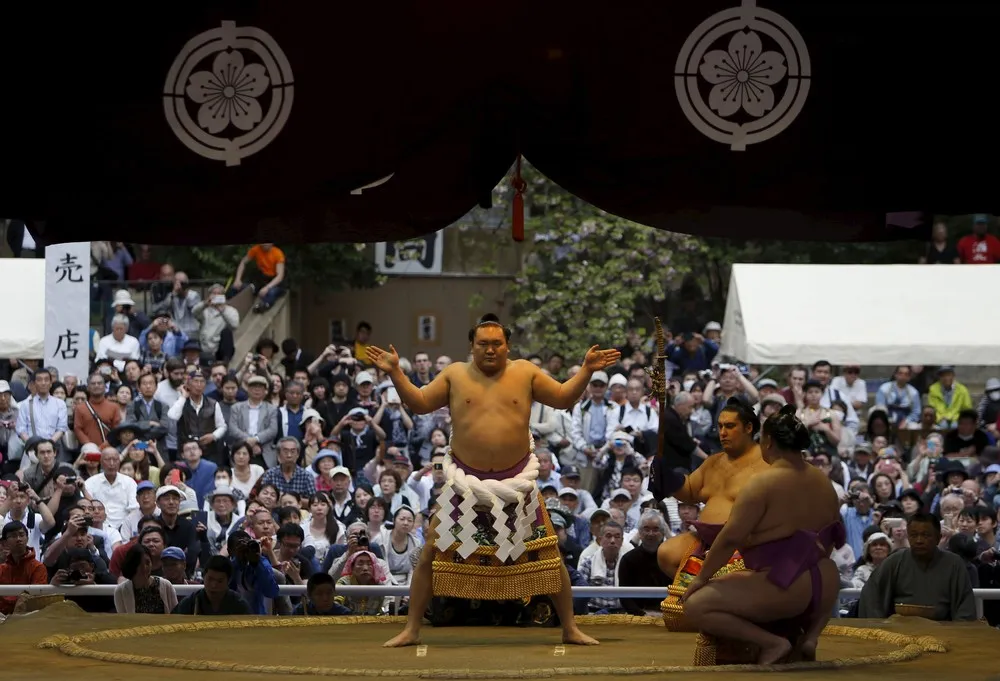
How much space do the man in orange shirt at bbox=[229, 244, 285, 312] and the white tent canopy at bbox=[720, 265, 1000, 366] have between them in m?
3.65

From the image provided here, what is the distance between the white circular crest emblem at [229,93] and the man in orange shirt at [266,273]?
7753 mm

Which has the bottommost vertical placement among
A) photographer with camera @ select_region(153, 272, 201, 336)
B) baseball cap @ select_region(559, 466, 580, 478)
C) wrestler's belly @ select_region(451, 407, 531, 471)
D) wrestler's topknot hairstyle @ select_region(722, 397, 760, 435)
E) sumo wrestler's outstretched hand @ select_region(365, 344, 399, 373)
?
baseball cap @ select_region(559, 466, 580, 478)

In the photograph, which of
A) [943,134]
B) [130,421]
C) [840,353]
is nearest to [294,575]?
[130,421]

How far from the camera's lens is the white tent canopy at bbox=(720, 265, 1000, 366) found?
8891mm

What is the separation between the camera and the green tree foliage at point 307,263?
477 inches

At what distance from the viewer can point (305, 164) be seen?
3307 millimetres

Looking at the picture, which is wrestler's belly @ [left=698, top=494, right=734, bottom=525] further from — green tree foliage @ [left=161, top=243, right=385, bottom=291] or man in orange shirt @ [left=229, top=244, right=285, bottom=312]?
green tree foliage @ [left=161, top=243, right=385, bottom=291]

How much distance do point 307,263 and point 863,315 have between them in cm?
545

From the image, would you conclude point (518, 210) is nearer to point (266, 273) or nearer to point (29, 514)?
point (29, 514)

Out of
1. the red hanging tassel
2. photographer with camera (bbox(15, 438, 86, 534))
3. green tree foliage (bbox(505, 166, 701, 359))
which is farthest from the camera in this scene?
green tree foliage (bbox(505, 166, 701, 359))

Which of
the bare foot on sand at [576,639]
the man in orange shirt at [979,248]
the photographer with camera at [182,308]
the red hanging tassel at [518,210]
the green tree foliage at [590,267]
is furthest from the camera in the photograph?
the green tree foliage at [590,267]

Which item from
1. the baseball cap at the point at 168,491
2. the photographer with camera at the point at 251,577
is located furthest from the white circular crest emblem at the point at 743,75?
the baseball cap at the point at 168,491

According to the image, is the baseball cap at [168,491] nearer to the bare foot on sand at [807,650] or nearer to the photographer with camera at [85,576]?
the photographer with camera at [85,576]

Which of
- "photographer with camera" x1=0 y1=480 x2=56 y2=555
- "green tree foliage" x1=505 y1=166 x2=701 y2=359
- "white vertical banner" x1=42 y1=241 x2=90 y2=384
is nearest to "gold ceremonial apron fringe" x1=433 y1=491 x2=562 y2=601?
"photographer with camera" x1=0 y1=480 x2=56 y2=555
